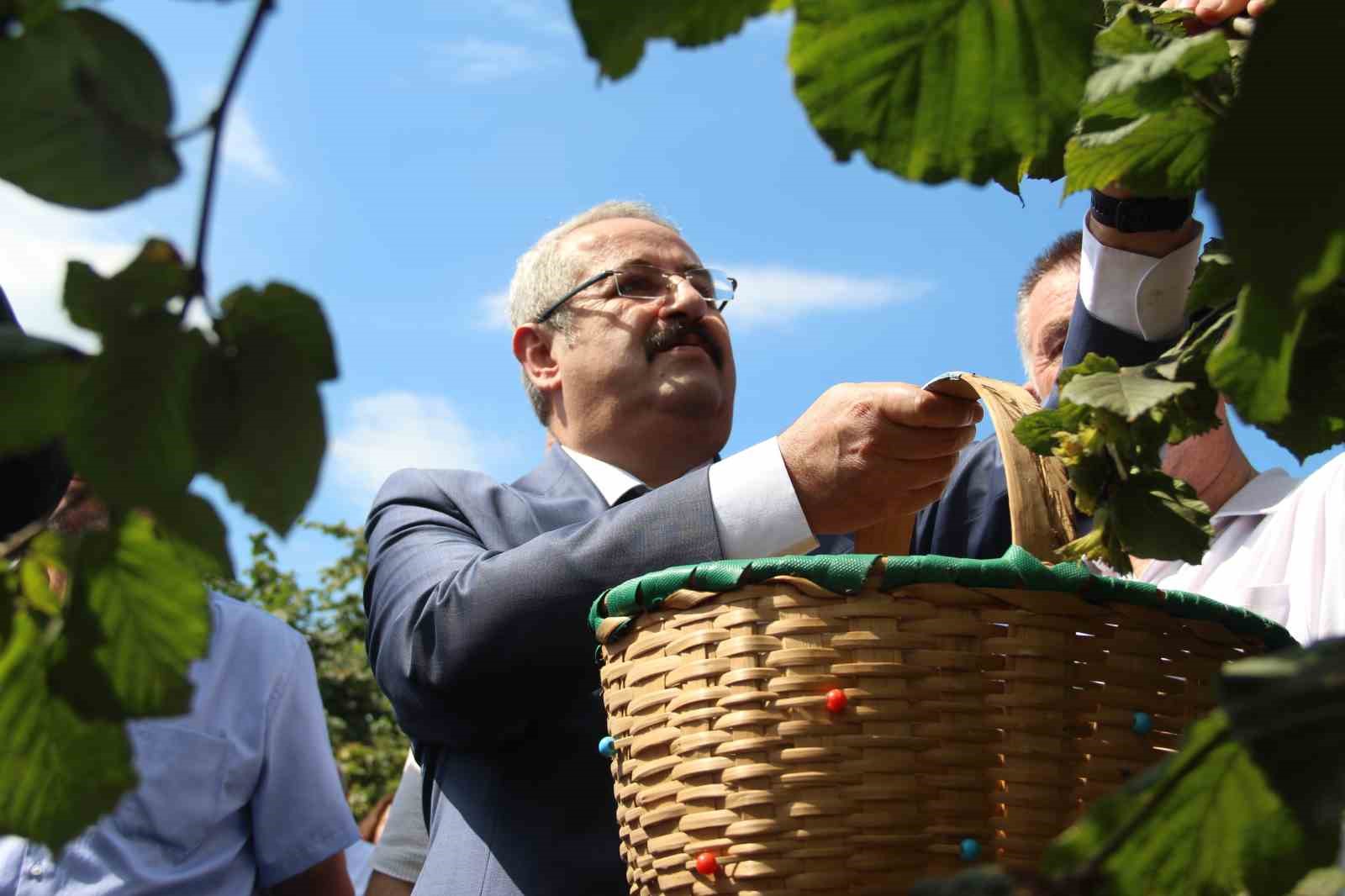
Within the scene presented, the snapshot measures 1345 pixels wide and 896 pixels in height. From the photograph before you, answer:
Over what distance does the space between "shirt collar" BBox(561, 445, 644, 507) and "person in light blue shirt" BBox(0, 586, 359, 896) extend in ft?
2.23

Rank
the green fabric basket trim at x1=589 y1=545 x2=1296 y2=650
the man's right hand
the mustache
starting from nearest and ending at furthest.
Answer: the green fabric basket trim at x1=589 y1=545 x2=1296 y2=650 < the man's right hand < the mustache

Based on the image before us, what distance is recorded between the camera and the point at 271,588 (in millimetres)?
9945

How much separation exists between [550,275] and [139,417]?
275cm

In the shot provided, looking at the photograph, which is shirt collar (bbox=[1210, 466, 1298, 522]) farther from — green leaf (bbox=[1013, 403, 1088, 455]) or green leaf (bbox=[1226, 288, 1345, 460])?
green leaf (bbox=[1226, 288, 1345, 460])

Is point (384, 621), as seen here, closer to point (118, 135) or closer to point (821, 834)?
point (821, 834)

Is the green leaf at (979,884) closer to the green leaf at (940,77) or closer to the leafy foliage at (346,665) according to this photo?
the green leaf at (940,77)

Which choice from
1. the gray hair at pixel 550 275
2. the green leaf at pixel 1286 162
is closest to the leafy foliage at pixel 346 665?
the gray hair at pixel 550 275

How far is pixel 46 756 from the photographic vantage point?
15.1 inches

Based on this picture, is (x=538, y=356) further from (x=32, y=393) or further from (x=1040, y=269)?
(x=32, y=393)

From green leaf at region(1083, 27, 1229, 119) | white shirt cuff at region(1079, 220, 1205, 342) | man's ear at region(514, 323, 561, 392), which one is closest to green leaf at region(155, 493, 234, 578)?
green leaf at region(1083, 27, 1229, 119)

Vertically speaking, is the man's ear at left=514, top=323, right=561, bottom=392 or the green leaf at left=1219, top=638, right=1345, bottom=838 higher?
the man's ear at left=514, top=323, right=561, bottom=392

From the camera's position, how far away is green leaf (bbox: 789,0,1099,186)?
0.43m

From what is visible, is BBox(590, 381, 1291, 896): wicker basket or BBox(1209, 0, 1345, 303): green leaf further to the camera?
BBox(590, 381, 1291, 896): wicker basket

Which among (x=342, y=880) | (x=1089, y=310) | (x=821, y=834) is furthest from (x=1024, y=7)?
(x=342, y=880)
